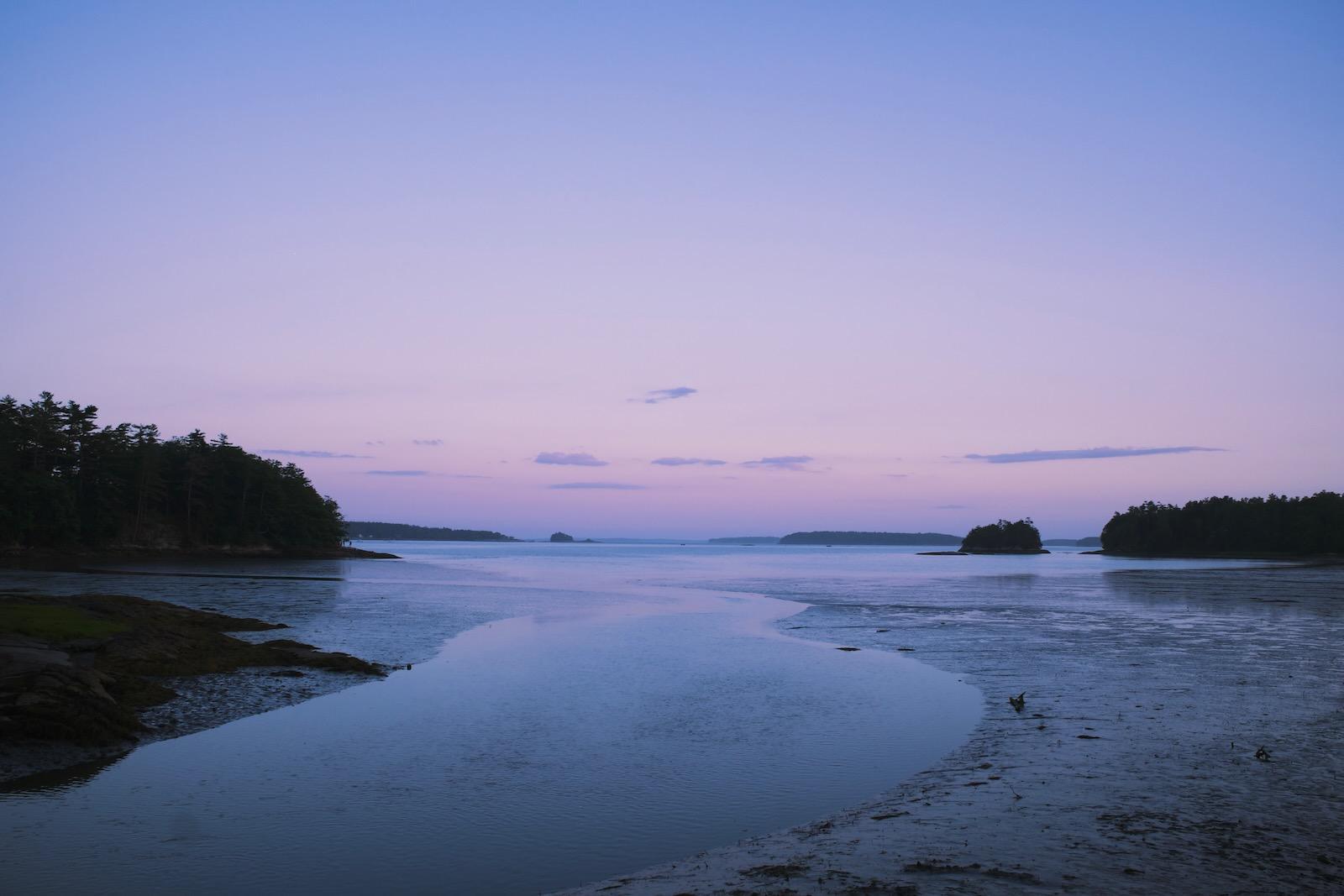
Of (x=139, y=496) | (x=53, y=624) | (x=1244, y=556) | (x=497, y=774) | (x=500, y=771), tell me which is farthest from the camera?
(x=1244, y=556)

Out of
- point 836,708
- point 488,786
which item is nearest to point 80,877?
point 488,786

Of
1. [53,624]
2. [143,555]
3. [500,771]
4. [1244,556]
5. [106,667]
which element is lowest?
[143,555]

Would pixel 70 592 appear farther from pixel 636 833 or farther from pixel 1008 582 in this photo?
pixel 1008 582

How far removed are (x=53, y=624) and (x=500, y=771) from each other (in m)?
14.9

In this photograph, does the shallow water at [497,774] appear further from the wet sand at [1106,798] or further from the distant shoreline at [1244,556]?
the distant shoreline at [1244,556]

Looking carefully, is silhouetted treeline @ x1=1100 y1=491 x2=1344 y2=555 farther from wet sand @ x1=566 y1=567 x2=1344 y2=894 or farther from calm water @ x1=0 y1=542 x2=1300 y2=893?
calm water @ x1=0 y1=542 x2=1300 y2=893

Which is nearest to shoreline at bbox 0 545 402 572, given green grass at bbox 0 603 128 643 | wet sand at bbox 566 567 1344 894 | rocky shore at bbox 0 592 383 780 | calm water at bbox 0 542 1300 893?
rocky shore at bbox 0 592 383 780

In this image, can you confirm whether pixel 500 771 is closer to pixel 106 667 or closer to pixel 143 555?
pixel 106 667

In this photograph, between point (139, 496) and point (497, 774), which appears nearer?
point (497, 774)

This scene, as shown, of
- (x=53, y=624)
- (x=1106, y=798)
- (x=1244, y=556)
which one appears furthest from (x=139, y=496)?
(x=1244, y=556)

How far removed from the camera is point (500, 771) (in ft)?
41.6

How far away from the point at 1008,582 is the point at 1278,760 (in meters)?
64.6

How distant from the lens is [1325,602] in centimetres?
4559

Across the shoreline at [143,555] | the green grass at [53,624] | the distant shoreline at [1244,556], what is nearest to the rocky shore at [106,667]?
the green grass at [53,624]
